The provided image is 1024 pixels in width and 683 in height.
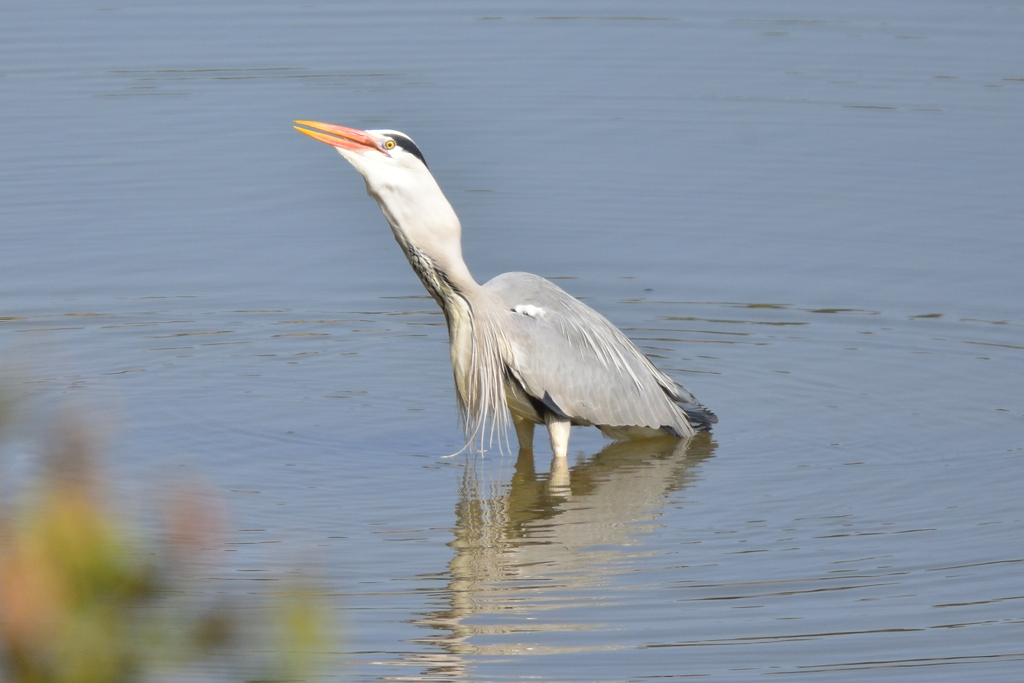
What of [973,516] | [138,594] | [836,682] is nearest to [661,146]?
[973,516]

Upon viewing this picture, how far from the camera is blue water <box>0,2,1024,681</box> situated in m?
6.54

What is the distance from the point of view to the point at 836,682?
5691mm

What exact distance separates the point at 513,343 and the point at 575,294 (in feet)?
10.6

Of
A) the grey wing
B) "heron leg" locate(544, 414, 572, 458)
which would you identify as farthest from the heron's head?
"heron leg" locate(544, 414, 572, 458)

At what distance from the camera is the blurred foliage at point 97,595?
2266mm

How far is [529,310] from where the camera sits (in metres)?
8.59

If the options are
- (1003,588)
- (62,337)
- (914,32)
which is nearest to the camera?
(1003,588)

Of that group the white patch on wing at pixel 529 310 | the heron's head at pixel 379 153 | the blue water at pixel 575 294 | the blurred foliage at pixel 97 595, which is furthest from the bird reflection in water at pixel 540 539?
the blurred foliage at pixel 97 595

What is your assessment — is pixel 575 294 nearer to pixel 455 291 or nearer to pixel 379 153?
pixel 455 291

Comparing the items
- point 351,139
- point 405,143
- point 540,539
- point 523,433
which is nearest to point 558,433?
point 523,433

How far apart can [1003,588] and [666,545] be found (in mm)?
1554

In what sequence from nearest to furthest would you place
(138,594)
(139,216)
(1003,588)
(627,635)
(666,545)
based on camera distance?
(138,594), (627,635), (1003,588), (666,545), (139,216)

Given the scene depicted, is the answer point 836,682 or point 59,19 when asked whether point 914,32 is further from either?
point 836,682

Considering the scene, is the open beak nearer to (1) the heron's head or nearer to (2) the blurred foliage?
(1) the heron's head
